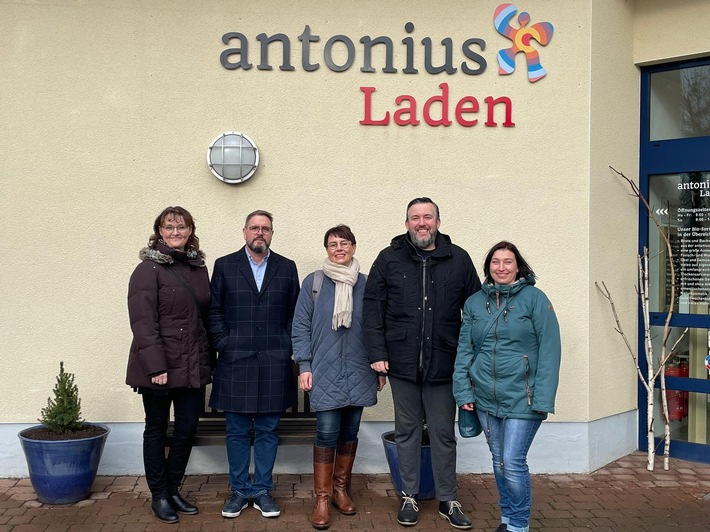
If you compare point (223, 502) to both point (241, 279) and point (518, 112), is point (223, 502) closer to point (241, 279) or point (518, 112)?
point (241, 279)

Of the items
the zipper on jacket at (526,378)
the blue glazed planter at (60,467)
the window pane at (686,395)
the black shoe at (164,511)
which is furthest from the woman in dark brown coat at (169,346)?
the window pane at (686,395)

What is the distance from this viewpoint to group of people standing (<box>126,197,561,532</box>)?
433 centimetres

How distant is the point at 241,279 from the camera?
177 inches

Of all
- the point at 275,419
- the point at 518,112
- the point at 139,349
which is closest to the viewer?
the point at 139,349

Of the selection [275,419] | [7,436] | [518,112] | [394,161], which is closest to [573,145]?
[518,112]

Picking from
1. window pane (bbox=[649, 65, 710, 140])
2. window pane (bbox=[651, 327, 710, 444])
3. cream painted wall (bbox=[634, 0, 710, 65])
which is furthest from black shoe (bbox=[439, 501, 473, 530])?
cream painted wall (bbox=[634, 0, 710, 65])

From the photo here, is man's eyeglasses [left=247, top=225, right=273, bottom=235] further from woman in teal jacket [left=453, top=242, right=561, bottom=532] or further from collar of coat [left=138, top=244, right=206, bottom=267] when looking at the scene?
woman in teal jacket [left=453, top=242, right=561, bottom=532]

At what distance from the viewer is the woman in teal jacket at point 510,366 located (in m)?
3.89

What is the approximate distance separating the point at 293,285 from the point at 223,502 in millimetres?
1551

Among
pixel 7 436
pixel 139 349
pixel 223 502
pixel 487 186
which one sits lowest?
pixel 223 502

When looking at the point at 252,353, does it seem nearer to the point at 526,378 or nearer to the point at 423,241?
the point at 423,241

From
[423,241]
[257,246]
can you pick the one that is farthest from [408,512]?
[257,246]

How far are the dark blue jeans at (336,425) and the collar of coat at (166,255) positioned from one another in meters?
1.28

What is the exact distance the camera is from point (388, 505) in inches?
188
